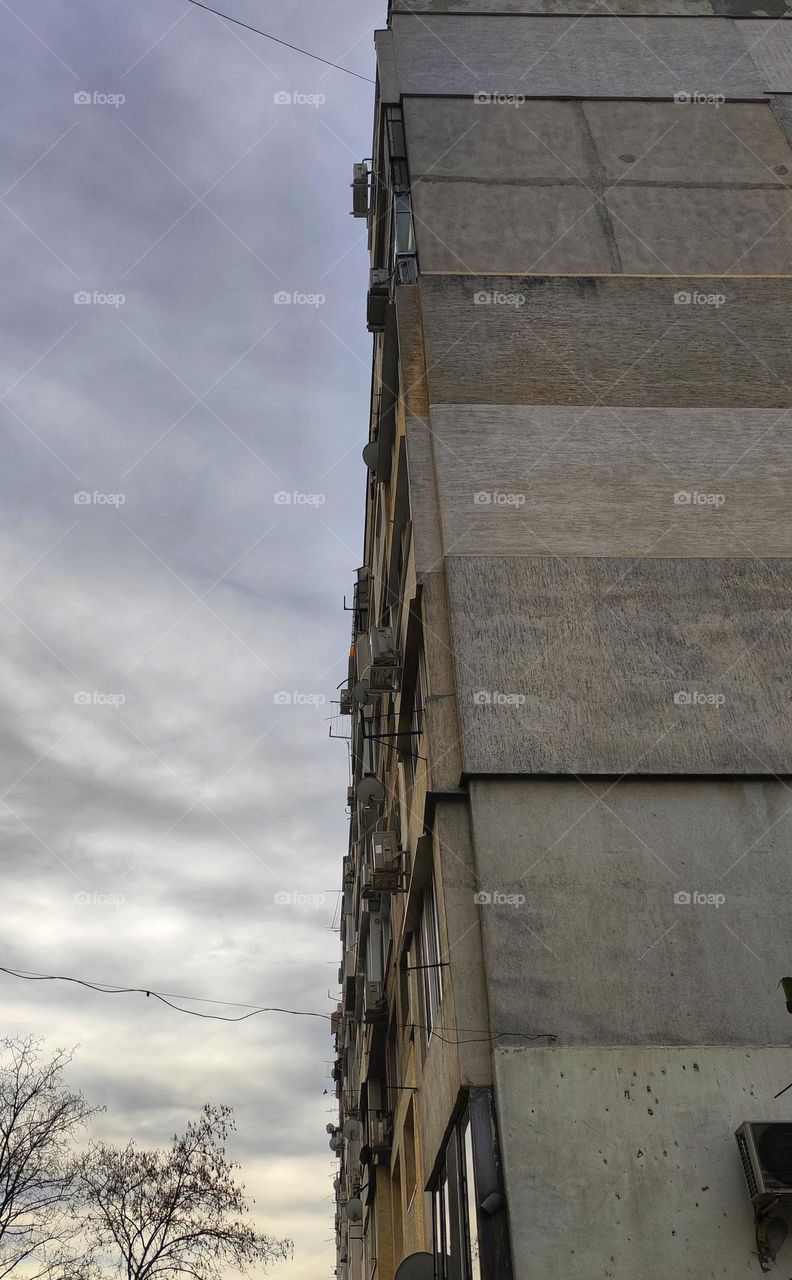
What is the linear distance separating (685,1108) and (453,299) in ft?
38.0

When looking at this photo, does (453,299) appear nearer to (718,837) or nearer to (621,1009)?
(718,837)

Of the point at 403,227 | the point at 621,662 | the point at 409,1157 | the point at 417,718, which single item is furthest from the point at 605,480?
the point at 409,1157

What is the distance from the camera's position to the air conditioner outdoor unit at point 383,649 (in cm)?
1544

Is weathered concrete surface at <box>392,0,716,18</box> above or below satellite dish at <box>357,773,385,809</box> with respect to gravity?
above

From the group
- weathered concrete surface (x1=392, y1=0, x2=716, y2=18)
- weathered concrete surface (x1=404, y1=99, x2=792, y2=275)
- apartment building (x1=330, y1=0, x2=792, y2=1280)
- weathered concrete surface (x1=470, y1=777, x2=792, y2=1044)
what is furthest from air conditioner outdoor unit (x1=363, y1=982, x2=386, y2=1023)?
weathered concrete surface (x1=392, y1=0, x2=716, y2=18)

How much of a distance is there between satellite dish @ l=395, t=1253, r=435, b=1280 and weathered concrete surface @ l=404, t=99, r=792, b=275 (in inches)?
532

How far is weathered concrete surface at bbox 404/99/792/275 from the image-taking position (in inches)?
665

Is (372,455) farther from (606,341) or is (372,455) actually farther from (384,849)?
(384,849)

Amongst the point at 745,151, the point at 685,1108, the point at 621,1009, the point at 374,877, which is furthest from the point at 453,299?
the point at 685,1108

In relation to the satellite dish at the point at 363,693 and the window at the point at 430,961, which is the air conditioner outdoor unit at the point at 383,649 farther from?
the window at the point at 430,961

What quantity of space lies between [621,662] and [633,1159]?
5.49 metres

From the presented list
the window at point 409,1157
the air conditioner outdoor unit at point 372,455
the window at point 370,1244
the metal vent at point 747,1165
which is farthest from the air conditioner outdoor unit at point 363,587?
the metal vent at point 747,1165

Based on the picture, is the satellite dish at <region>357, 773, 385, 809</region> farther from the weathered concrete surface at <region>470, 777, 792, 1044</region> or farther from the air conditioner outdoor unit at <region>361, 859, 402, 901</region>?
the weathered concrete surface at <region>470, 777, 792, 1044</region>

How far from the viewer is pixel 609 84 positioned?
63.9ft
